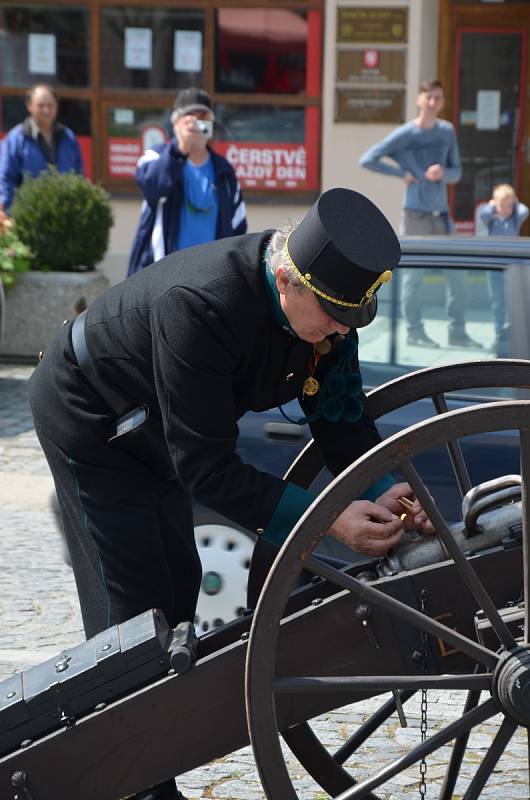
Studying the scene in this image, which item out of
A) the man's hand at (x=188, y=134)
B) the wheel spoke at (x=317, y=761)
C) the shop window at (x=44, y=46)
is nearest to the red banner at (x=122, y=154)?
the shop window at (x=44, y=46)

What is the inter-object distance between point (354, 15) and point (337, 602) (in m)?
10.4

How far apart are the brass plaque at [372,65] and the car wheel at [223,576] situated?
8.50 meters

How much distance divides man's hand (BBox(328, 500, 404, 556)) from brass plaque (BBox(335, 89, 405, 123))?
32.9 feet

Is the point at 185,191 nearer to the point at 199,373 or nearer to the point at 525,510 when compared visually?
the point at 199,373

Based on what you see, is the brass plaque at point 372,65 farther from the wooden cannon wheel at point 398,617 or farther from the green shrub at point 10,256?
the wooden cannon wheel at point 398,617

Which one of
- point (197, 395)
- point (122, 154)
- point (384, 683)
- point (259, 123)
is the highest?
point (259, 123)

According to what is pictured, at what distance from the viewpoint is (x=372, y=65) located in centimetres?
1232

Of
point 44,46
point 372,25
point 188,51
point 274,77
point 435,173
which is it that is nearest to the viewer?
point 435,173

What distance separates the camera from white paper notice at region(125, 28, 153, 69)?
500 inches

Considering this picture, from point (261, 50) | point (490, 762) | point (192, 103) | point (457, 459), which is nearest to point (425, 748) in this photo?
point (490, 762)

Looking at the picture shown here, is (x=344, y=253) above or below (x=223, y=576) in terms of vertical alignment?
above

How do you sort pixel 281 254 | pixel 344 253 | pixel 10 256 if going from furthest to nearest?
pixel 10 256, pixel 281 254, pixel 344 253

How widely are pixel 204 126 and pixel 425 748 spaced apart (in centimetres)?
535

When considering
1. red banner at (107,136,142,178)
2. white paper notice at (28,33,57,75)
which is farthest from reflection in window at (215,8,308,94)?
white paper notice at (28,33,57,75)
